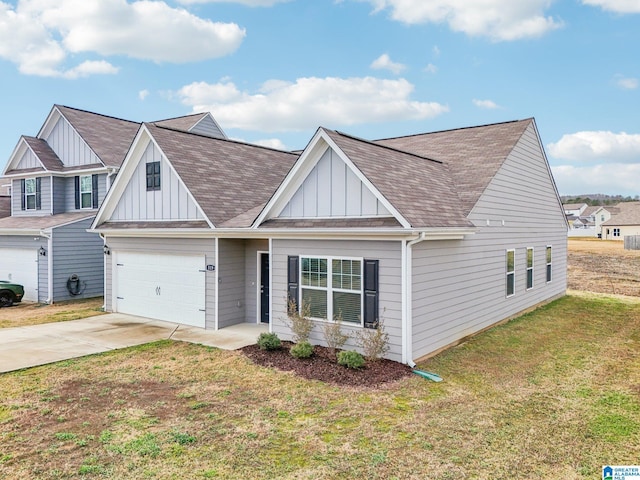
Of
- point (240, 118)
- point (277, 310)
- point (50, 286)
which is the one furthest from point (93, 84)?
point (277, 310)

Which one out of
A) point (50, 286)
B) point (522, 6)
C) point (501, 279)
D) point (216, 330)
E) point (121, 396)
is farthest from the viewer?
point (50, 286)

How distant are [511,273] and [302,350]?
25.5ft

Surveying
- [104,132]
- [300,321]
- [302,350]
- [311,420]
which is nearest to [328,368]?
[302,350]

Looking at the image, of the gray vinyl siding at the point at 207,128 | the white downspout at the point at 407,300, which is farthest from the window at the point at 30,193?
the white downspout at the point at 407,300

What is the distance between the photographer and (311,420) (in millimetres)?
6457

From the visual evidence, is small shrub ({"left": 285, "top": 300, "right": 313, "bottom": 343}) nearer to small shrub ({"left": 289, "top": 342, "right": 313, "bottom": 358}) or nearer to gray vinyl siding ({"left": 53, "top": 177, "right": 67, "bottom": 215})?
small shrub ({"left": 289, "top": 342, "right": 313, "bottom": 358})

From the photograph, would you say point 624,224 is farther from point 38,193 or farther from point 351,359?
point 38,193

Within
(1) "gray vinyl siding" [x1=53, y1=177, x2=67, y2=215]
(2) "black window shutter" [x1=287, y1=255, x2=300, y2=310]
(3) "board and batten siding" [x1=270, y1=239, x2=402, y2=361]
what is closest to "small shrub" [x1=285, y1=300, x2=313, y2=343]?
(2) "black window shutter" [x1=287, y1=255, x2=300, y2=310]

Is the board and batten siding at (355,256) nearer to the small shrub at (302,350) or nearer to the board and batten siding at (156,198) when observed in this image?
the small shrub at (302,350)

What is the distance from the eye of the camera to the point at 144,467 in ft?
16.8

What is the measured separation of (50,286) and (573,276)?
2612 cm

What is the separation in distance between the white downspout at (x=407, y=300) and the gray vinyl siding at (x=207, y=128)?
1693 centimetres

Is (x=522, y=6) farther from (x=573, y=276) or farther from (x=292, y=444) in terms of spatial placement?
(x=573, y=276)

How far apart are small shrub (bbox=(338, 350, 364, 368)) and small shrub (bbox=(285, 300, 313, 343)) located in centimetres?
135
